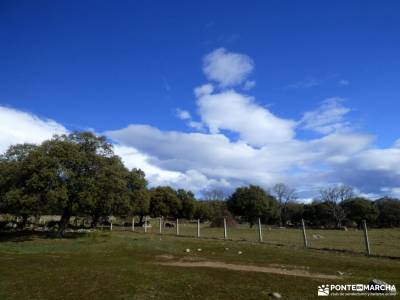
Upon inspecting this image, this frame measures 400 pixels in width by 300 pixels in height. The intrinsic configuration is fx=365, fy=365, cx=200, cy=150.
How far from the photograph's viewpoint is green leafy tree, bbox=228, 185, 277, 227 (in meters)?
70.6

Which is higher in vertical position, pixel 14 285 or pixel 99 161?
pixel 99 161

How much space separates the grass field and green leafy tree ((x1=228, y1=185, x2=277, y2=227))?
173 ft

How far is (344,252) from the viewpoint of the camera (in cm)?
1800

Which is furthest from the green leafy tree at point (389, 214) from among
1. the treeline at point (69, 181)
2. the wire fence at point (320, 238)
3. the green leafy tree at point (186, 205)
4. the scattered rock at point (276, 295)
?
the scattered rock at point (276, 295)

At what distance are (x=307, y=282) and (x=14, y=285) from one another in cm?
815

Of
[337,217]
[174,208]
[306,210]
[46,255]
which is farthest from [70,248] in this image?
[306,210]

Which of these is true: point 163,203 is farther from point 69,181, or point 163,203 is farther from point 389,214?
point 389,214

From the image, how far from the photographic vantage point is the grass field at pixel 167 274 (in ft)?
30.0

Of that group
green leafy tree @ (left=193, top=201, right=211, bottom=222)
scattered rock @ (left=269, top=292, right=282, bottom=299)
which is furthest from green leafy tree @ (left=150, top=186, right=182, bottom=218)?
scattered rock @ (left=269, top=292, right=282, bottom=299)

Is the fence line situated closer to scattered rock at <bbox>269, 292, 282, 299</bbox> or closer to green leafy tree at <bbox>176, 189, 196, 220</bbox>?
scattered rock at <bbox>269, 292, 282, 299</bbox>

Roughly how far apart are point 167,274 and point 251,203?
198 ft

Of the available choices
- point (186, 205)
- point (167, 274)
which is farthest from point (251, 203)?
point (167, 274)

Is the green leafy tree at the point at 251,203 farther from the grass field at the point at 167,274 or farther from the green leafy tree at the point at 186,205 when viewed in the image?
the grass field at the point at 167,274

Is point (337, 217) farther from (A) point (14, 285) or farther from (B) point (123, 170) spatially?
(A) point (14, 285)
